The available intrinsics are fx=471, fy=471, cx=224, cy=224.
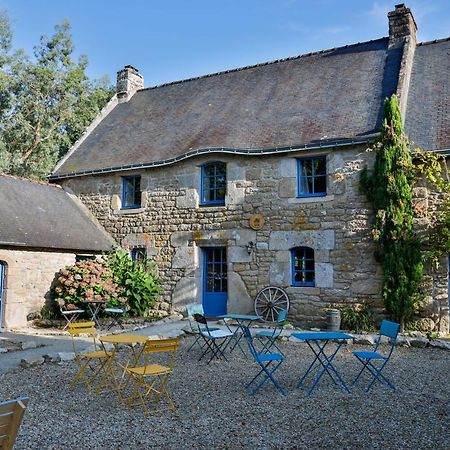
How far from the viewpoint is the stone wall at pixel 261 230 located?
10.3 m

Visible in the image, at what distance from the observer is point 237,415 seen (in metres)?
4.62

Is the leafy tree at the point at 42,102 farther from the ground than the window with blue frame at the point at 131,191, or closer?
farther from the ground

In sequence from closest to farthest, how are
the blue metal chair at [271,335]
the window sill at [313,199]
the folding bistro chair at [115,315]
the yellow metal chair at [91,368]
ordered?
the yellow metal chair at [91,368] → the blue metal chair at [271,335] → the folding bistro chair at [115,315] → the window sill at [313,199]

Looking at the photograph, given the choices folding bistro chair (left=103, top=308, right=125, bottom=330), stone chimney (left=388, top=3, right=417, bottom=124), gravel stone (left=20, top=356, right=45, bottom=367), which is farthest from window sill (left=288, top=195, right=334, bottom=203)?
gravel stone (left=20, top=356, right=45, bottom=367)

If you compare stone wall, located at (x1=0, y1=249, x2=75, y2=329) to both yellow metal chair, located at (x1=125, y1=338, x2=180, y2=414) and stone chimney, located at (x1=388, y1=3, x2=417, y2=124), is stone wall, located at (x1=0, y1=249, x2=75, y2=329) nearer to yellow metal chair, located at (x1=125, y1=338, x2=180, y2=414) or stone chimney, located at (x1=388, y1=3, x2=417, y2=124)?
yellow metal chair, located at (x1=125, y1=338, x2=180, y2=414)

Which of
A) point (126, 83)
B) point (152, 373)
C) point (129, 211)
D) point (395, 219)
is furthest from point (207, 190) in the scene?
point (152, 373)

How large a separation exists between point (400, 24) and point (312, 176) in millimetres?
5360

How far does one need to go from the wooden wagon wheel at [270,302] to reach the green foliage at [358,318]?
4.40 feet

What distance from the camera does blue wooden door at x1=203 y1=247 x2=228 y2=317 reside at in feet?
38.3

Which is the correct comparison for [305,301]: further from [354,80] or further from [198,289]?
[354,80]

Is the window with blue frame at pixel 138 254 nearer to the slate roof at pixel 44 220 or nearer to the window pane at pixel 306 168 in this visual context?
the slate roof at pixel 44 220

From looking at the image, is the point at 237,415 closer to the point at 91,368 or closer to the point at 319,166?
the point at 91,368

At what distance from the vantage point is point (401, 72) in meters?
11.4

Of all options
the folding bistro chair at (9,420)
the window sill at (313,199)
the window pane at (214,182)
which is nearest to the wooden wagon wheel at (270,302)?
the window sill at (313,199)
